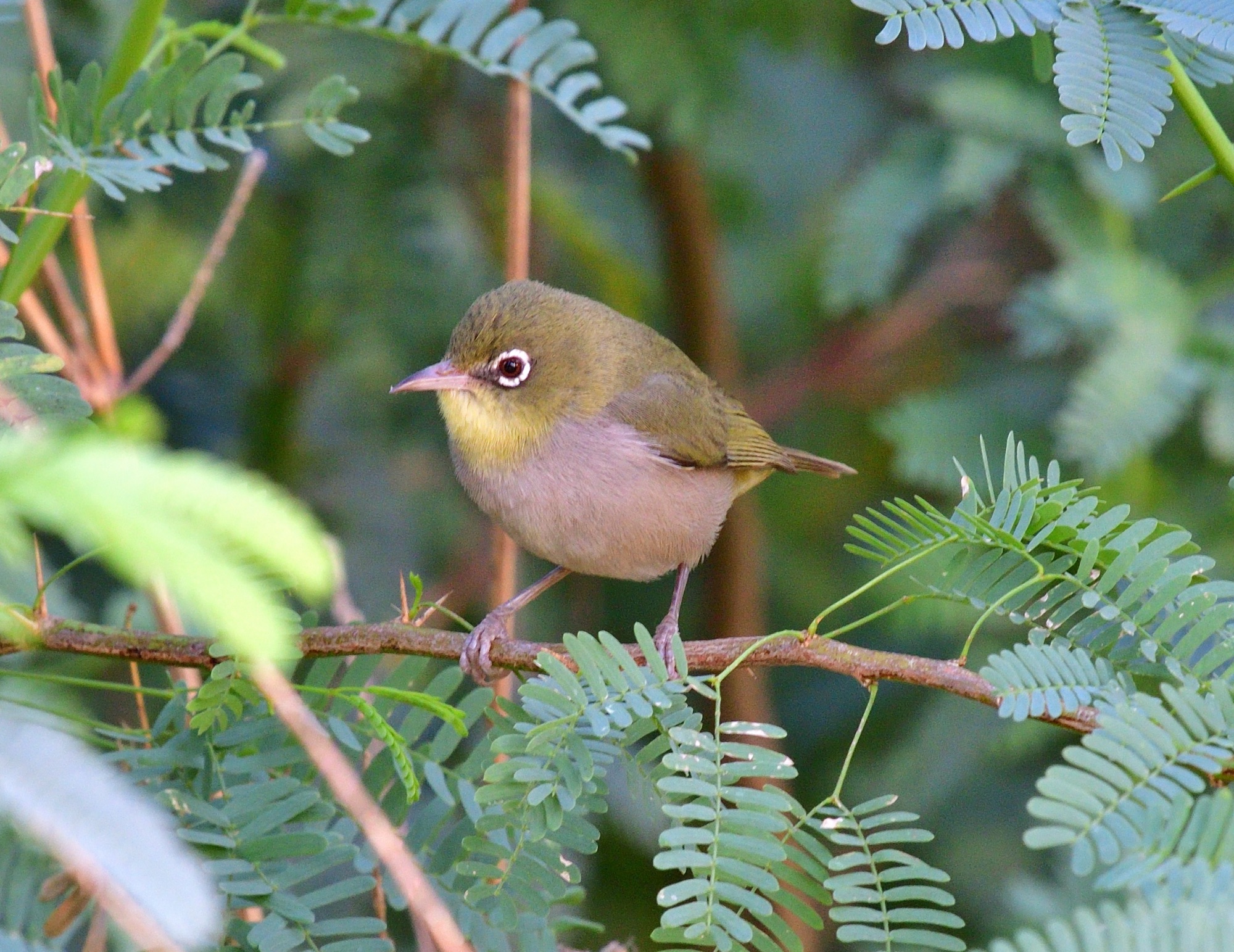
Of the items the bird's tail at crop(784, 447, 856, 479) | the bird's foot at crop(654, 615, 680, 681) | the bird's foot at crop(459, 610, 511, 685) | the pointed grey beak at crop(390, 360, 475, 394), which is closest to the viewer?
the bird's foot at crop(459, 610, 511, 685)

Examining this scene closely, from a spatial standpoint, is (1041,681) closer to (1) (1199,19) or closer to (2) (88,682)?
(1) (1199,19)

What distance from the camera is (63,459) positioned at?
0.85m

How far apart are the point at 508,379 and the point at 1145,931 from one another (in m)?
2.79

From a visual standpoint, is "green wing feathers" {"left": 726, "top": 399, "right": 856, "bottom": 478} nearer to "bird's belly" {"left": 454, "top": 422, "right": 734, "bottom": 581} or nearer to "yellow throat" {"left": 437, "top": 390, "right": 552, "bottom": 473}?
"bird's belly" {"left": 454, "top": 422, "right": 734, "bottom": 581}

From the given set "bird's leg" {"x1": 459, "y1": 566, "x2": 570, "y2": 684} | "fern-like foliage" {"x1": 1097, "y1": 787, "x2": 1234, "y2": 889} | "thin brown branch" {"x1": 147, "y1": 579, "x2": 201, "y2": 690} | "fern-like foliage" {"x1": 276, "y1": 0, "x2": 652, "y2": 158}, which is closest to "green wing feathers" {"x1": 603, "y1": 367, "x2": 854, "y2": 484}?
"bird's leg" {"x1": 459, "y1": 566, "x2": 570, "y2": 684}

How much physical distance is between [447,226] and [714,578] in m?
1.94

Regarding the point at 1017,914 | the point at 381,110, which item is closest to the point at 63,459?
the point at 1017,914

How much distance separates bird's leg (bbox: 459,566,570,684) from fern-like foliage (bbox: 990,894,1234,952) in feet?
3.42

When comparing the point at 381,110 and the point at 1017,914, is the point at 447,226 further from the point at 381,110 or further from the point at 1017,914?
the point at 1017,914

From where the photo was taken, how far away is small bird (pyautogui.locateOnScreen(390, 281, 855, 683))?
3668mm

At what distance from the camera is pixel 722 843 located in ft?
6.00

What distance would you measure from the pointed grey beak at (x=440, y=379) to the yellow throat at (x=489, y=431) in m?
0.05

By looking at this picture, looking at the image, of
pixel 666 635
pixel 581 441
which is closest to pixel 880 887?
pixel 666 635

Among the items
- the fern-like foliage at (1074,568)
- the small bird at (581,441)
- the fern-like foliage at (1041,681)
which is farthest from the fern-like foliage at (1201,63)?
the small bird at (581,441)
